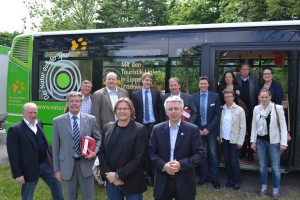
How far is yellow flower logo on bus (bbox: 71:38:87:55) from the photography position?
662 cm

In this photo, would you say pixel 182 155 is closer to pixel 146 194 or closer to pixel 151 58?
pixel 146 194

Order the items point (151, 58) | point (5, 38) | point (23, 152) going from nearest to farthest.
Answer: point (23, 152), point (151, 58), point (5, 38)

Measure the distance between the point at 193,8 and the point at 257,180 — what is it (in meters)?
12.7

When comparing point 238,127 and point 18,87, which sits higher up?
point 18,87

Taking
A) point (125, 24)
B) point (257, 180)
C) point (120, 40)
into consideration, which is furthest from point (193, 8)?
point (257, 180)

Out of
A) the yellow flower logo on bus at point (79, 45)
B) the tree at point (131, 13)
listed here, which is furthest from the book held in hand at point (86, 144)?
the tree at point (131, 13)

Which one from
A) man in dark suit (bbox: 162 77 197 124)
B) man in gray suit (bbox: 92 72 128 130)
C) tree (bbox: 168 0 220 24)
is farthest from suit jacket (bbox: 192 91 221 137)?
tree (bbox: 168 0 220 24)

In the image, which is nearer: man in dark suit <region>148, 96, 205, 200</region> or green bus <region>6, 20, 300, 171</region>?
man in dark suit <region>148, 96, 205, 200</region>

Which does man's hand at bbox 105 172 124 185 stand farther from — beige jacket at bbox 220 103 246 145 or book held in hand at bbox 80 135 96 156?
beige jacket at bbox 220 103 246 145

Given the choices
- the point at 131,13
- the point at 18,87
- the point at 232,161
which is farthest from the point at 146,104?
the point at 131,13

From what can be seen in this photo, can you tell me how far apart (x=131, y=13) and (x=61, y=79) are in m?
20.4

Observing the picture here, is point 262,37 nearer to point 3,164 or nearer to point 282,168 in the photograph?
point 282,168

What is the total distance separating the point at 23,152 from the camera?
12.6 feet

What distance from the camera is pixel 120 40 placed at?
6367 mm
